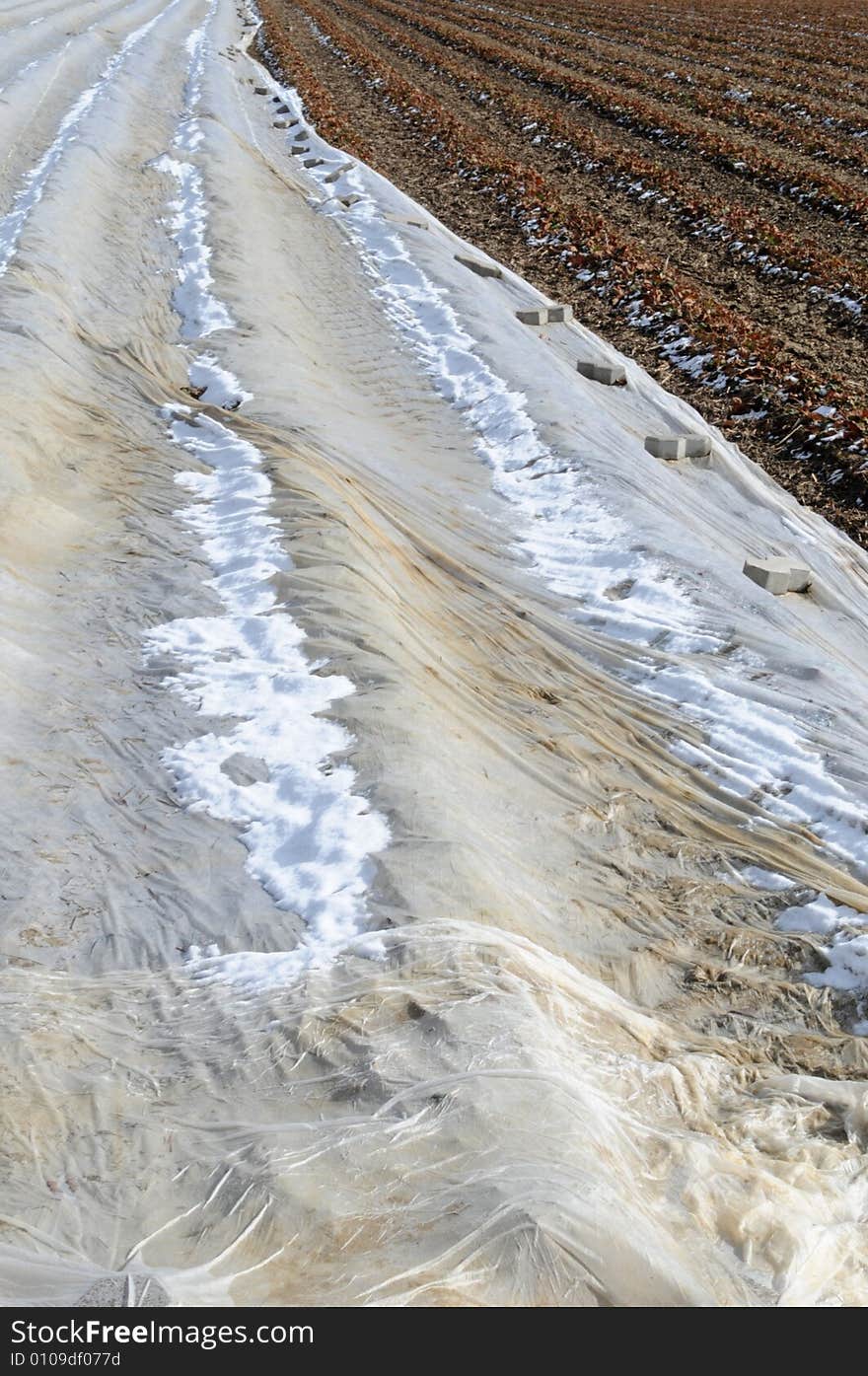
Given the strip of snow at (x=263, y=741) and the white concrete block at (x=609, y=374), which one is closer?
the strip of snow at (x=263, y=741)

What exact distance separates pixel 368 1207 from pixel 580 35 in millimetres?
30563

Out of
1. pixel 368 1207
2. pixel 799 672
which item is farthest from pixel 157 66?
pixel 368 1207

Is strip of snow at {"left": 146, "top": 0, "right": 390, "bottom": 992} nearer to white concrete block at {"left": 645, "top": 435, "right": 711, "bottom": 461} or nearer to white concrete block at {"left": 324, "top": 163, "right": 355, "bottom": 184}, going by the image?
white concrete block at {"left": 645, "top": 435, "right": 711, "bottom": 461}

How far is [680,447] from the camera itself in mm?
7043

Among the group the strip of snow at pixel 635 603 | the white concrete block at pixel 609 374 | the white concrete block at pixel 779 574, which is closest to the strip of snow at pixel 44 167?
the strip of snow at pixel 635 603

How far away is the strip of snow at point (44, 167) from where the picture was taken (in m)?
9.41

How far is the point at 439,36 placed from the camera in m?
27.6

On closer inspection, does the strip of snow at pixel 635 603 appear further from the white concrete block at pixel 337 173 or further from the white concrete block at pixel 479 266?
the white concrete block at pixel 337 173

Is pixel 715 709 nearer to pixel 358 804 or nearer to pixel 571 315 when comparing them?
pixel 358 804

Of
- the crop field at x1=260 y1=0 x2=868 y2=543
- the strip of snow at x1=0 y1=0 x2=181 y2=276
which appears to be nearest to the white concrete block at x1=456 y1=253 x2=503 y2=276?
the crop field at x1=260 y1=0 x2=868 y2=543

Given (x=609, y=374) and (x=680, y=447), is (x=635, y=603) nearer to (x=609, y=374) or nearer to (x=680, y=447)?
(x=680, y=447)

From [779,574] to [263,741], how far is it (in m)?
2.87

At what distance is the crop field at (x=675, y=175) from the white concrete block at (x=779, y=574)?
38.9 inches

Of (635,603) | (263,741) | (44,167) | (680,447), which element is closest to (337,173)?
(44,167)
